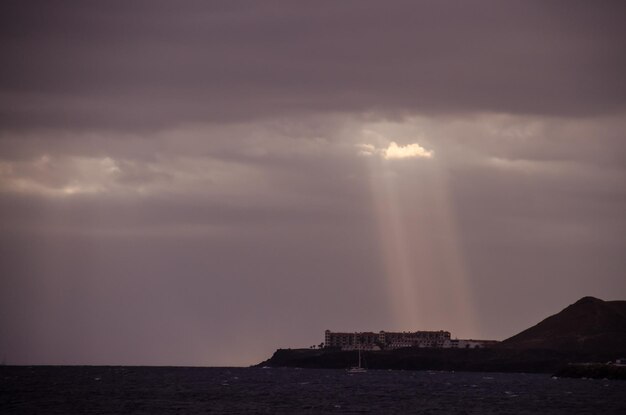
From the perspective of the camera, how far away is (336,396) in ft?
545

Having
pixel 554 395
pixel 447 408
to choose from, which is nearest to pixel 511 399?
pixel 554 395

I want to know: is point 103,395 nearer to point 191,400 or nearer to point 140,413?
point 191,400

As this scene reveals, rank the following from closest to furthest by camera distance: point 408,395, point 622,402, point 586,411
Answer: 1. point 586,411
2. point 622,402
3. point 408,395

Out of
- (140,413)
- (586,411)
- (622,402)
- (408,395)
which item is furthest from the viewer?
(408,395)

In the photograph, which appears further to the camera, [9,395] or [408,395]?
[408,395]

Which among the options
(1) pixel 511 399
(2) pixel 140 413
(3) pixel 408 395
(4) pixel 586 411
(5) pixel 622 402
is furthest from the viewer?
(3) pixel 408 395

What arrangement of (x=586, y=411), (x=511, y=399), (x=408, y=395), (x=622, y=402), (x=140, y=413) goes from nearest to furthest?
(x=140, y=413)
(x=586, y=411)
(x=622, y=402)
(x=511, y=399)
(x=408, y=395)

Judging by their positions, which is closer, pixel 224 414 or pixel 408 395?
pixel 224 414

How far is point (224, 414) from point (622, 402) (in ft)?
212

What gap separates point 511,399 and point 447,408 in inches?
1133

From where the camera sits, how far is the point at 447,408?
134 m

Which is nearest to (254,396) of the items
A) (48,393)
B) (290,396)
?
(290,396)

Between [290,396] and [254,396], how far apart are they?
6.13 m

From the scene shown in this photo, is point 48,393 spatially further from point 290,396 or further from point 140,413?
point 140,413
